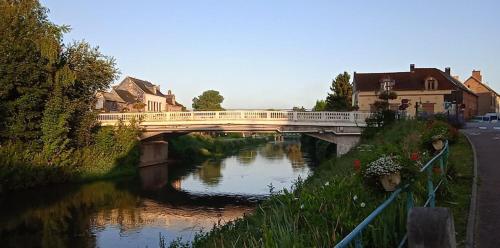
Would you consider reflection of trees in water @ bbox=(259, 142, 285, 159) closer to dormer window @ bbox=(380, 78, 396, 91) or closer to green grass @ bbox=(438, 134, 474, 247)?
dormer window @ bbox=(380, 78, 396, 91)

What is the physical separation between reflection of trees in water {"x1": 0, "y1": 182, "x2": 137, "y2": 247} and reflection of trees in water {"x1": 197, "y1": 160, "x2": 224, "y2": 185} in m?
7.39

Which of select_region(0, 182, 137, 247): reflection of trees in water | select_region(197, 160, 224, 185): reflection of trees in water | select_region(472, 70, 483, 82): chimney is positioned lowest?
select_region(197, 160, 224, 185): reflection of trees in water

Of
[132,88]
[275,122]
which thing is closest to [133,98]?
[132,88]

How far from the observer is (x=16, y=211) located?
73.5ft

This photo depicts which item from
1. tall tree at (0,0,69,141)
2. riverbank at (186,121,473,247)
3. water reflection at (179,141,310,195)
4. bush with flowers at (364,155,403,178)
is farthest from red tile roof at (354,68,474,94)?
bush with flowers at (364,155,403,178)

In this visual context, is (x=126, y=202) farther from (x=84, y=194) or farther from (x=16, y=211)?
(x=16, y=211)

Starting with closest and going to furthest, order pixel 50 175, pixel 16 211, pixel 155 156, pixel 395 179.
Answer: pixel 395 179, pixel 16 211, pixel 50 175, pixel 155 156

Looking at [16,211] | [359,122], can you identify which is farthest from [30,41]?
[359,122]

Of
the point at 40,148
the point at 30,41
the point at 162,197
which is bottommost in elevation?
the point at 162,197

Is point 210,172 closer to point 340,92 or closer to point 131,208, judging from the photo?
point 131,208

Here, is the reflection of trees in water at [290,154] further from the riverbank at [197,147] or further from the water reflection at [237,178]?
the riverbank at [197,147]

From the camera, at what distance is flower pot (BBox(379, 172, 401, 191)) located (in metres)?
6.24

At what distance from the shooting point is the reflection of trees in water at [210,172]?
115 feet

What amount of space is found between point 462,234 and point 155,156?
1601 inches
